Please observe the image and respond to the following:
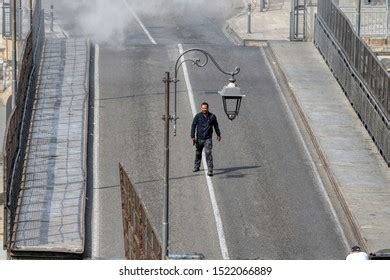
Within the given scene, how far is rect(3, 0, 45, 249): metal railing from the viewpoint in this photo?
31844 mm

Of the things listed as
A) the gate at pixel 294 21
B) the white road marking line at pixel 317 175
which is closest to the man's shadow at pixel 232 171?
the white road marking line at pixel 317 175

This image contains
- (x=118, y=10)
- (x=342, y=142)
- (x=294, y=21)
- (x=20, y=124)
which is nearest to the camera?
(x=20, y=124)

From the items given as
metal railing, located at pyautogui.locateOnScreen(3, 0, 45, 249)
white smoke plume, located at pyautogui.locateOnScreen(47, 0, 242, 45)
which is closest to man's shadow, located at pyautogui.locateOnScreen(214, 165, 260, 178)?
metal railing, located at pyautogui.locateOnScreen(3, 0, 45, 249)

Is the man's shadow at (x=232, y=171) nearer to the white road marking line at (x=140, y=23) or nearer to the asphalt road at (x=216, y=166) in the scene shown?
the asphalt road at (x=216, y=166)

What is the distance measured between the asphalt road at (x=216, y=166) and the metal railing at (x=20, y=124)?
1.71 metres

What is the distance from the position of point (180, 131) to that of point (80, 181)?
4538 mm

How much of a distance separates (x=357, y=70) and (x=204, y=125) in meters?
7.58

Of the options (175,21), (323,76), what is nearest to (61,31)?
(175,21)

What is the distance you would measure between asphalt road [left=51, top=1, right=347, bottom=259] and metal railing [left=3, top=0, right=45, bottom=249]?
1713 mm

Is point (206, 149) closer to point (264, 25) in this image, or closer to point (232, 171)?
point (232, 171)

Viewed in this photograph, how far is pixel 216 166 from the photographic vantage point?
119ft

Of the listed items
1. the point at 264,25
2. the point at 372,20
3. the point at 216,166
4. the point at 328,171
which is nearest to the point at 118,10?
Result: the point at 264,25

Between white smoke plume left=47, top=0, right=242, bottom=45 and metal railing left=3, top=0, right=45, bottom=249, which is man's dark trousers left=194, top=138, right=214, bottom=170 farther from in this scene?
white smoke plume left=47, top=0, right=242, bottom=45

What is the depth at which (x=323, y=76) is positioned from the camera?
44.6 meters
